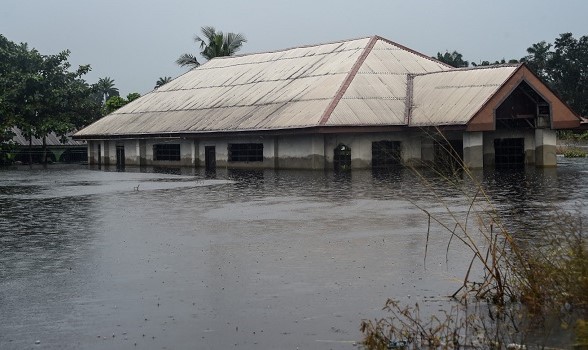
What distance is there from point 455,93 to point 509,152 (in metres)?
4.08

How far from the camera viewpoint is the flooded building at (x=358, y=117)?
3931 cm

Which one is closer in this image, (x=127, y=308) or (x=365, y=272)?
(x=127, y=308)

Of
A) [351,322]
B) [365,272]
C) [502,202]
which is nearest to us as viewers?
[351,322]

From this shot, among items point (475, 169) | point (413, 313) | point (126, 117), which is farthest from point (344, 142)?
point (413, 313)

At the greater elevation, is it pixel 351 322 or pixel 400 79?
pixel 400 79

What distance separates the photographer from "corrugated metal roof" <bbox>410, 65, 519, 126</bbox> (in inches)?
1529

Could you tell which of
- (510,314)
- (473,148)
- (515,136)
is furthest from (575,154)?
(510,314)

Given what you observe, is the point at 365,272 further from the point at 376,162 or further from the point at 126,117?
the point at 126,117

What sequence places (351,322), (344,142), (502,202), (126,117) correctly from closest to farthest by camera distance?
(351,322), (502,202), (344,142), (126,117)

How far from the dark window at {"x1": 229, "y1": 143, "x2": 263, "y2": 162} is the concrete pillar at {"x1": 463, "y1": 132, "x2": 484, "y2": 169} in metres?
11.2

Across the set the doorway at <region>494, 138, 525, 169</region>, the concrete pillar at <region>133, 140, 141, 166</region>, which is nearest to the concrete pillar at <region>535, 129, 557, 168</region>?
the doorway at <region>494, 138, 525, 169</region>

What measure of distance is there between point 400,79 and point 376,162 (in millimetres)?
6370

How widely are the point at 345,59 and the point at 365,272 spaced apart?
37.0 meters

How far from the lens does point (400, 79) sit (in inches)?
1781
